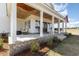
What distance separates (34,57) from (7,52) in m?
0.84

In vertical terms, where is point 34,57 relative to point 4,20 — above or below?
below

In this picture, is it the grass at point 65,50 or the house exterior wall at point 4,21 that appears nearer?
the grass at point 65,50

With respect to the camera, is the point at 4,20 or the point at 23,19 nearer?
the point at 4,20

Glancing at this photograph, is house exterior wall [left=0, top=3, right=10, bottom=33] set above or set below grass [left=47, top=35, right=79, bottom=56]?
above

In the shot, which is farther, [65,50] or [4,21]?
[4,21]

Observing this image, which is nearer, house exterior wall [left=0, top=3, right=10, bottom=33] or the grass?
the grass

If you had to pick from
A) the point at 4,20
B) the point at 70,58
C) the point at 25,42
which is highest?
the point at 4,20

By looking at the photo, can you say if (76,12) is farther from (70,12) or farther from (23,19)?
(23,19)

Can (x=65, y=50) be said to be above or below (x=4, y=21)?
below

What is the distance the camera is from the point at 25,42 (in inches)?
210

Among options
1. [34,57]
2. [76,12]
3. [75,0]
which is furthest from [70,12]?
[34,57]

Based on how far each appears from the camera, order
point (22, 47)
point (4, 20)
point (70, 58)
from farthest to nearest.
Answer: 1. point (4, 20)
2. point (22, 47)
3. point (70, 58)

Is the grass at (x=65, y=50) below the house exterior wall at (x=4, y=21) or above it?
below

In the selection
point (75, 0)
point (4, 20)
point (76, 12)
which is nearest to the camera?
point (75, 0)
